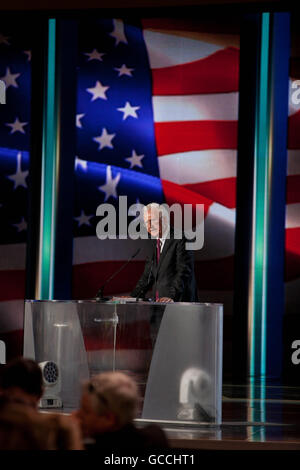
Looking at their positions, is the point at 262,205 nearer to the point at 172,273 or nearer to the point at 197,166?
the point at 197,166

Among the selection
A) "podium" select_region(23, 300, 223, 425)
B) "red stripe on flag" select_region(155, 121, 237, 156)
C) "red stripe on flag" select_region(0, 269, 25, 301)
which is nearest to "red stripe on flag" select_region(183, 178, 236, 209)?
"red stripe on flag" select_region(155, 121, 237, 156)

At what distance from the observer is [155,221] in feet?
15.9

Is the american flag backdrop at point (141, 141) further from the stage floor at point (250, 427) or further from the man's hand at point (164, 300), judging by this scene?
the man's hand at point (164, 300)

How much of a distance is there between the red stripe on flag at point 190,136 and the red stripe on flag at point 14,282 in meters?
1.86

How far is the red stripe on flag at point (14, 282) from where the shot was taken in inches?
320

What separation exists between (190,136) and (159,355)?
3.95 metres

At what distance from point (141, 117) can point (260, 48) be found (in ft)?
4.40

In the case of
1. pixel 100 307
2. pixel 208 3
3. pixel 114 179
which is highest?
pixel 208 3

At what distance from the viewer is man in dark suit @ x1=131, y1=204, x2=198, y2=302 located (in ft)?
16.0

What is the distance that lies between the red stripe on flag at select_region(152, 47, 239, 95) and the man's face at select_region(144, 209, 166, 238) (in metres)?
3.46

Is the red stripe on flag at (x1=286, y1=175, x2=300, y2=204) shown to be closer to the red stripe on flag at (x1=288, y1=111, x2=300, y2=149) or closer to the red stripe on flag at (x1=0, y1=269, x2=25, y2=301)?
the red stripe on flag at (x1=288, y1=111, x2=300, y2=149)
